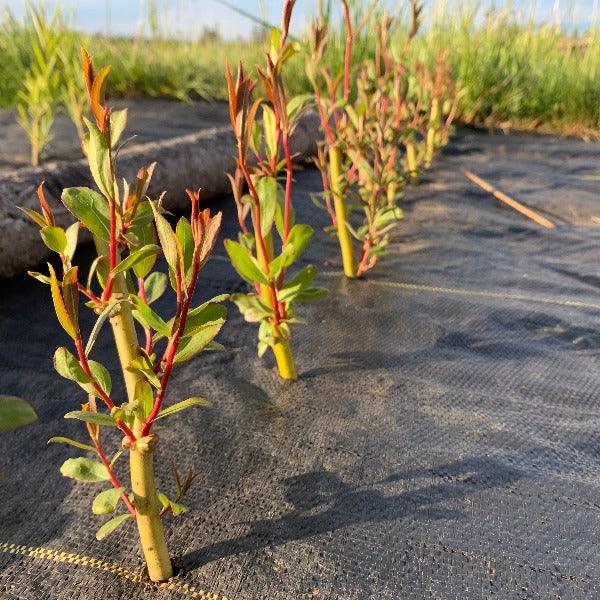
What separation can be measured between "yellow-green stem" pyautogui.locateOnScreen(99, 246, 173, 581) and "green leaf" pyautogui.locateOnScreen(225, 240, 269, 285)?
361 millimetres

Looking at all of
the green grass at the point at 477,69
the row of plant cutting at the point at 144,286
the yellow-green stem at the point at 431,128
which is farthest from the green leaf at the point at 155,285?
the green grass at the point at 477,69

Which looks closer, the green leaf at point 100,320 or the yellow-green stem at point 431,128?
the green leaf at point 100,320

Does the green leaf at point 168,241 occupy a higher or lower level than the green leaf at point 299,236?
higher

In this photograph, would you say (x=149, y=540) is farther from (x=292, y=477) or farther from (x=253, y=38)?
(x=253, y=38)

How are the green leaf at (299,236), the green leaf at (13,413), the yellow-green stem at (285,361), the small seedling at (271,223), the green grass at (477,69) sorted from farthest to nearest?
the green grass at (477,69) < the yellow-green stem at (285,361) < the green leaf at (299,236) < the small seedling at (271,223) < the green leaf at (13,413)

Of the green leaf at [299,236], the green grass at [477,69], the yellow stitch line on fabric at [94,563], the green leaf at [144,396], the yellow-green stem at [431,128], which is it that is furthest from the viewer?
the green grass at [477,69]

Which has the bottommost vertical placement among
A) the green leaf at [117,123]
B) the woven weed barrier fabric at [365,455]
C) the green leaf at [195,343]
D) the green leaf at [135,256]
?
the woven weed barrier fabric at [365,455]

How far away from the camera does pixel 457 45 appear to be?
6.37m

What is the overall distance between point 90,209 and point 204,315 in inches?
7.8

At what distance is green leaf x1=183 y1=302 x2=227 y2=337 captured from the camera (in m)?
0.81

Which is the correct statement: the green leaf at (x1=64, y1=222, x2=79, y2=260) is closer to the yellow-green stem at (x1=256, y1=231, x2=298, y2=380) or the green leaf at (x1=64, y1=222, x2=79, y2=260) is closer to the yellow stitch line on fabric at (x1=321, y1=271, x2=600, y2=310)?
the yellow-green stem at (x1=256, y1=231, x2=298, y2=380)

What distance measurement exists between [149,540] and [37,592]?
202mm

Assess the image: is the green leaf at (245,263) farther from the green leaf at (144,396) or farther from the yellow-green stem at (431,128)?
the yellow-green stem at (431,128)

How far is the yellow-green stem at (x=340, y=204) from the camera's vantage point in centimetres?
204
